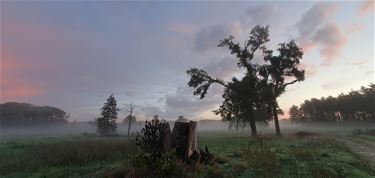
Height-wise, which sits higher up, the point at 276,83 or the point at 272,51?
the point at 272,51

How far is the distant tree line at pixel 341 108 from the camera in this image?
118500 millimetres

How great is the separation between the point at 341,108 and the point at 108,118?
9284 cm

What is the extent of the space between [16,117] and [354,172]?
7506 inches

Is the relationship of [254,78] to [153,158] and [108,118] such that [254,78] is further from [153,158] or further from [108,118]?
[108,118]

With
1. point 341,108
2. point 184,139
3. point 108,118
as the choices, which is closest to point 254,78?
point 184,139

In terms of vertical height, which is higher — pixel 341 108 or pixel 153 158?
pixel 341 108

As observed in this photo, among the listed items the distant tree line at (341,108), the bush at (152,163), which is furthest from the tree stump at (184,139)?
the distant tree line at (341,108)

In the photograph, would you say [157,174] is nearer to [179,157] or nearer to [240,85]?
[179,157]

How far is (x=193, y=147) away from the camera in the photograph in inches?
617

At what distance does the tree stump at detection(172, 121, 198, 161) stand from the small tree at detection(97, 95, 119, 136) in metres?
89.9

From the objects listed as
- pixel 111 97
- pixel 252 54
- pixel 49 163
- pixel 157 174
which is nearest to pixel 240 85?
pixel 252 54

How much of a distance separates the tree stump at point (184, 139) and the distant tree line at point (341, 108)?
119 metres

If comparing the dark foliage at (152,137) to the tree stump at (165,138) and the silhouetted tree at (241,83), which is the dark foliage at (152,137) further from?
the silhouetted tree at (241,83)

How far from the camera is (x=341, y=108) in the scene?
130 meters
